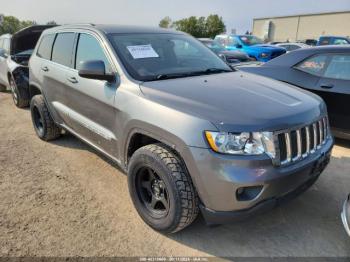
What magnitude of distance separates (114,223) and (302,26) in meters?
51.6

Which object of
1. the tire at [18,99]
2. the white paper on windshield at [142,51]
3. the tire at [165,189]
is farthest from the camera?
the tire at [18,99]

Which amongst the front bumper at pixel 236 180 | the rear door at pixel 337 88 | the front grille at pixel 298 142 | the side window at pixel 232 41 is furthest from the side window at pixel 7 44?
the side window at pixel 232 41

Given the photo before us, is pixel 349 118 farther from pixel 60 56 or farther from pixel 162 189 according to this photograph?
pixel 60 56

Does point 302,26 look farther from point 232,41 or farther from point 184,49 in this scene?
point 184,49

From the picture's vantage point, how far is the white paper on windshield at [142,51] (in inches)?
132

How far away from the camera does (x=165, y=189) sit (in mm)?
2773

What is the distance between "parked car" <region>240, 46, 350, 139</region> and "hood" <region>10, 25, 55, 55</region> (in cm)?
527

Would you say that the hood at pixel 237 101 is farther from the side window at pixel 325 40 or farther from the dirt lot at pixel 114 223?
the side window at pixel 325 40

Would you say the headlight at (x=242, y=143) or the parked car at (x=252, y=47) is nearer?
the headlight at (x=242, y=143)

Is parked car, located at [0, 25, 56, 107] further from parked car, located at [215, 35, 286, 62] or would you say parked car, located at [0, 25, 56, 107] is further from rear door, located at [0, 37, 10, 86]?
parked car, located at [215, 35, 286, 62]

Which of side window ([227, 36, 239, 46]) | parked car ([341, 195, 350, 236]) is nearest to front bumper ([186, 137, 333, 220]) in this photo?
parked car ([341, 195, 350, 236])

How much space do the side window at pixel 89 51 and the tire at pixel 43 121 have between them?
4.35 feet

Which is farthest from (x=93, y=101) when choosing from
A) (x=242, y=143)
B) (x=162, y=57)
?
(x=242, y=143)

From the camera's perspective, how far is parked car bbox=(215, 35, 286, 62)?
47.0 ft
